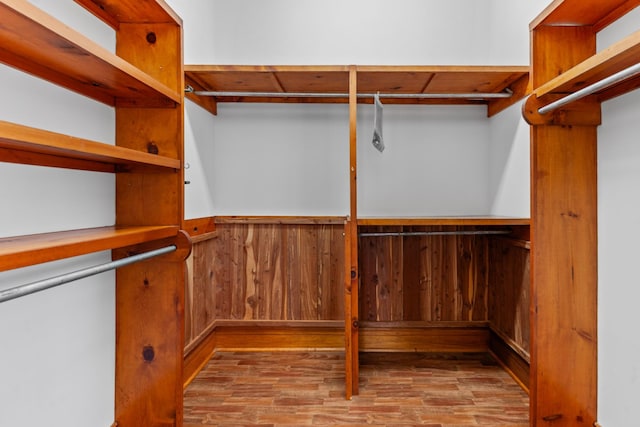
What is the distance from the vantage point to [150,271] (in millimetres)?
1687

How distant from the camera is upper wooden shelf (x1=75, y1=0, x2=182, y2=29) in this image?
152cm

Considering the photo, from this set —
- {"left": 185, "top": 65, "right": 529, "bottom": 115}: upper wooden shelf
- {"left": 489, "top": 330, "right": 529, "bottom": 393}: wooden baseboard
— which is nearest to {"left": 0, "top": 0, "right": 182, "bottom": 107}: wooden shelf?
{"left": 185, "top": 65, "right": 529, "bottom": 115}: upper wooden shelf

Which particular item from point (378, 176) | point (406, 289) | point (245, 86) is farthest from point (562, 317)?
point (245, 86)

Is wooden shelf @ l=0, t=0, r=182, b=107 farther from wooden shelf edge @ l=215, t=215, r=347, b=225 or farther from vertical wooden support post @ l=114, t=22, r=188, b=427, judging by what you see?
wooden shelf edge @ l=215, t=215, r=347, b=225

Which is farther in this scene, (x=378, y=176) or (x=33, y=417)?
(x=378, y=176)

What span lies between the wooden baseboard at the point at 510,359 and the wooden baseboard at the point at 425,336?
10cm

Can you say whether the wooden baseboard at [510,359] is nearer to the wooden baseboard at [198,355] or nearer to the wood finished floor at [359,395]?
the wood finished floor at [359,395]

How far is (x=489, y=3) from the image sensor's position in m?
2.88

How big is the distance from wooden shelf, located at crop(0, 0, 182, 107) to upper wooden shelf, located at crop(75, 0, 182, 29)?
309mm

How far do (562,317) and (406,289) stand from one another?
131cm

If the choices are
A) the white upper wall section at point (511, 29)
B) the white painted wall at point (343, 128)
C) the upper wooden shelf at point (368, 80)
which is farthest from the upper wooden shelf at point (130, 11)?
the white upper wall section at point (511, 29)

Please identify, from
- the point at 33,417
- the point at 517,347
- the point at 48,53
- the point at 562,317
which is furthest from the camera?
the point at 517,347

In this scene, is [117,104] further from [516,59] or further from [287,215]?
[516,59]

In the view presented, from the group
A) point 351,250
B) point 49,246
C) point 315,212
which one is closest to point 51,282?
point 49,246
